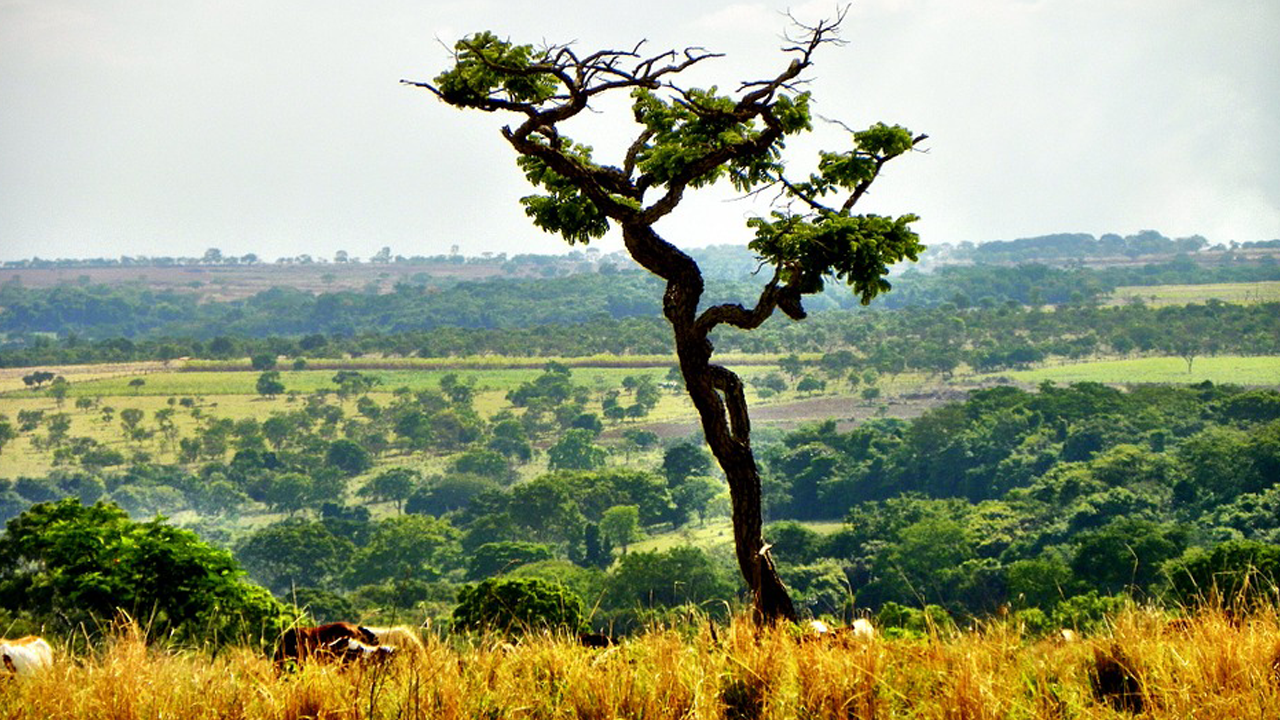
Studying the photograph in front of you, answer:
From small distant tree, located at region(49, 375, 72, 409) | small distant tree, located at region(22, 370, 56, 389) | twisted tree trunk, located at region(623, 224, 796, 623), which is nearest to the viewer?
twisted tree trunk, located at region(623, 224, 796, 623)

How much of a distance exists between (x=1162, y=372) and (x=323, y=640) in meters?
89.2

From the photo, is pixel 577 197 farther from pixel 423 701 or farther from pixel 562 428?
pixel 562 428

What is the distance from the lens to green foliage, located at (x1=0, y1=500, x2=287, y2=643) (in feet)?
41.3

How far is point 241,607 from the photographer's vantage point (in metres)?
13.0

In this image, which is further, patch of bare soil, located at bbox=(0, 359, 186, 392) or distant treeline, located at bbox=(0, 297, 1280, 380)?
patch of bare soil, located at bbox=(0, 359, 186, 392)

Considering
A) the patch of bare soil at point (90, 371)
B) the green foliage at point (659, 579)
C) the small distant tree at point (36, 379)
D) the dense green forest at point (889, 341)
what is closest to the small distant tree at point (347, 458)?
the dense green forest at point (889, 341)

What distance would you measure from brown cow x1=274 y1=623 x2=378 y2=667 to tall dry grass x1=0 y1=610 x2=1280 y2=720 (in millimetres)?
251

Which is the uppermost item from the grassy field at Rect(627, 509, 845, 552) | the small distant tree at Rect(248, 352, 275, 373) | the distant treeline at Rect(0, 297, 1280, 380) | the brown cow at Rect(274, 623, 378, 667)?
the brown cow at Rect(274, 623, 378, 667)

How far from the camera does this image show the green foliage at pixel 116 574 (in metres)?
12.6

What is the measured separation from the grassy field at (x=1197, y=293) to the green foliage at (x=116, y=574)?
4277 inches

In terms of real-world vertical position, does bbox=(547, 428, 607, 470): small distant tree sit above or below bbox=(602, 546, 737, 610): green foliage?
below

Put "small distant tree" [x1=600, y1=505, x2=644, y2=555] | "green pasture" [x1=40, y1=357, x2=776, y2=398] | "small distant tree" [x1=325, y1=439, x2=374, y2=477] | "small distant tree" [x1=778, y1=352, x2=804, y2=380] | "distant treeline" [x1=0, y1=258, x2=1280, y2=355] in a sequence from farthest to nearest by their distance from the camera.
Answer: "distant treeline" [x1=0, y1=258, x2=1280, y2=355] < "green pasture" [x1=40, y1=357, x2=776, y2=398] < "small distant tree" [x1=778, y1=352, x2=804, y2=380] < "small distant tree" [x1=325, y1=439, x2=374, y2=477] < "small distant tree" [x1=600, y1=505, x2=644, y2=555]

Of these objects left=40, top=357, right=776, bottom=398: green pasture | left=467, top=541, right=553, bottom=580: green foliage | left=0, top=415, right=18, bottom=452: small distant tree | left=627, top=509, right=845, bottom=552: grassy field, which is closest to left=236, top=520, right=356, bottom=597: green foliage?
left=467, top=541, right=553, bottom=580: green foliage

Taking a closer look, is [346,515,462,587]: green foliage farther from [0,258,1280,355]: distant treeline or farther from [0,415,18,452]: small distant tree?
[0,258,1280,355]: distant treeline
